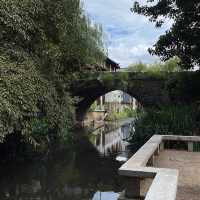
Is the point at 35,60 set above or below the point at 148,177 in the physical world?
above

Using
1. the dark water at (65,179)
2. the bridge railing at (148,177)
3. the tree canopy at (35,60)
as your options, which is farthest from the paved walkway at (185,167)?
the tree canopy at (35,60)

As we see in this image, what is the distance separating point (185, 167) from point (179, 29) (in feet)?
21.3

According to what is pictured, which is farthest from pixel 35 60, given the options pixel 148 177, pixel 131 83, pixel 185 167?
pixel 131 83

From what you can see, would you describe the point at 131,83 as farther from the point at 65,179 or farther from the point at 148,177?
the point at 148,177

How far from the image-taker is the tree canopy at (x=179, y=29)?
12.1 metres

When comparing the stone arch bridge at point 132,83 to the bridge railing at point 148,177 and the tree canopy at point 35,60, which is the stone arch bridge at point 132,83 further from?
the bridge railing at point 148,177

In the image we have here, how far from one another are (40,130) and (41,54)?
5221mm

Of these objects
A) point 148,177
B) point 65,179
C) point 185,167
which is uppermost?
point 148,177

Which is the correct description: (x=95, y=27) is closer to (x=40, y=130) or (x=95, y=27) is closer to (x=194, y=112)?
(x=40, y=130)

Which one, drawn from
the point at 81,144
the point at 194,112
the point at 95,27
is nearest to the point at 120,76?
the point at 95,27

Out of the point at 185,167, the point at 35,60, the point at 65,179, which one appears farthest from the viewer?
the point at 65,179

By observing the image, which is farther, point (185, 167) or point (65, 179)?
point (65, 179)

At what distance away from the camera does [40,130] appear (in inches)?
633

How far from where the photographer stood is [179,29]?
12492 mm
